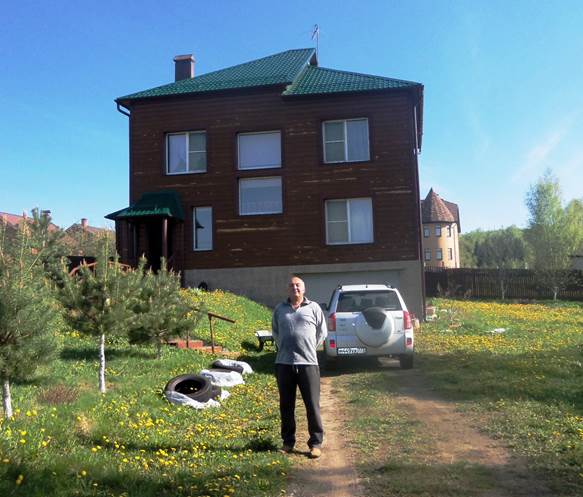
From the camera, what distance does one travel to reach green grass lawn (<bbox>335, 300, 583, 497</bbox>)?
4715mm

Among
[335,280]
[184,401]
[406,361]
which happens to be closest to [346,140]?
[335,280]

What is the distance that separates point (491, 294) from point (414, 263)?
748 inches

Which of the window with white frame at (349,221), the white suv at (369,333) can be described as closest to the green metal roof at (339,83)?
the window with white frame at (349,221)

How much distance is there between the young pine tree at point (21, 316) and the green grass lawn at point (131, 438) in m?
0.36

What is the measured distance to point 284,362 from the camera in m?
5.76

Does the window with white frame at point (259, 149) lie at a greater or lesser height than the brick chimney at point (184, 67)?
lesser

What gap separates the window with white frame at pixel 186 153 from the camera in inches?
886

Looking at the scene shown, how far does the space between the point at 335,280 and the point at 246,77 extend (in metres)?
9.71

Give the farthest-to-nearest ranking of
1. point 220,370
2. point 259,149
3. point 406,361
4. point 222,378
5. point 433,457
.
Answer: point 259,149
point 406,361
point 220,370
point 222,378
point 433,457

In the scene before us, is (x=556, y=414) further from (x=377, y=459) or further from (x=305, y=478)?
(x=305, y=478)

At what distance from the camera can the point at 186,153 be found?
74.0ft

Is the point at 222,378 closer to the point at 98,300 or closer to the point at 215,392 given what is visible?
the point at 215,392

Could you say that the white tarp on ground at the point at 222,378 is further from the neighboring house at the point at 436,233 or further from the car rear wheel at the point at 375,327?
the neighboring house at the point at 436,233

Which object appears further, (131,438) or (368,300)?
(368,300)
